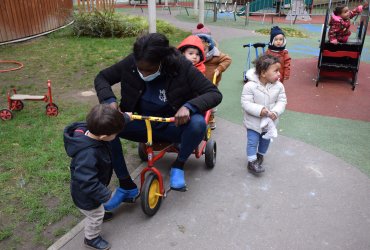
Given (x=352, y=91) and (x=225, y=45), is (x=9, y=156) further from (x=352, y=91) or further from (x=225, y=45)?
(x=225, y=45)

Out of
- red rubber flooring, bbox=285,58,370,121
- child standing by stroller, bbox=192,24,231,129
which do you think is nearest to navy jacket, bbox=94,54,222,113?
child standing by stroller, bbox=192,24,231,129

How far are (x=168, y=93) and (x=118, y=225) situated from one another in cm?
117

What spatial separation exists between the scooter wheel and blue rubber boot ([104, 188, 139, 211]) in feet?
0.65

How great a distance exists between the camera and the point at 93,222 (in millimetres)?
2438

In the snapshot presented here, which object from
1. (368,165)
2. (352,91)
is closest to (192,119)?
(368,165)

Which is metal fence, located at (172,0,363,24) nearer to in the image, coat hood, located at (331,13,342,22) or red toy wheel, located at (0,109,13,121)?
coat hood, located at (331,13,342,22)

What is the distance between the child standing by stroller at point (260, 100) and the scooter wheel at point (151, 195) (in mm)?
1143

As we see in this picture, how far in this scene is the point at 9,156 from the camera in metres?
3.74

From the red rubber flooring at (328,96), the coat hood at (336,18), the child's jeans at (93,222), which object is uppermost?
the coat hood at (336,18)

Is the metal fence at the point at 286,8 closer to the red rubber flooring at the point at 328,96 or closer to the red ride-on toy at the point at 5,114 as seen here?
the red rubber flooring at the point at 328,96

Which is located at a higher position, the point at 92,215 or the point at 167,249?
the point at 92,215

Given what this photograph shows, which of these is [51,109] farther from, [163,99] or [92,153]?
[92,153]

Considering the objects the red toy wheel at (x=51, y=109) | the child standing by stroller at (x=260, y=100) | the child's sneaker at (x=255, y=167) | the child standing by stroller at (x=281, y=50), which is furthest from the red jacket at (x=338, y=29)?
the red toy wheel at (x=51, y=109)

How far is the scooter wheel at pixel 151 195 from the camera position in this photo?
269cm
